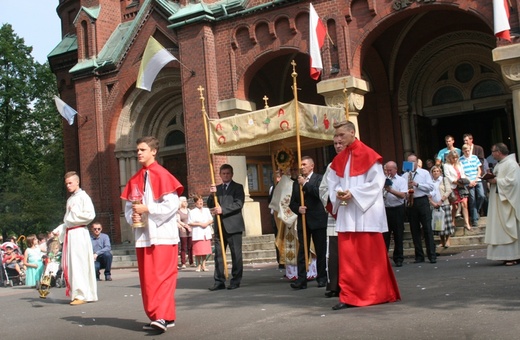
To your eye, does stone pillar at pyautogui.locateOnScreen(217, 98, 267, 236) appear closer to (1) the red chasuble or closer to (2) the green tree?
(1) the red chasuble

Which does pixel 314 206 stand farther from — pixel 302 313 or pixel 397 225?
pixel 397 225

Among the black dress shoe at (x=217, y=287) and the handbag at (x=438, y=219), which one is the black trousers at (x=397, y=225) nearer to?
the handbag at (x=438, y=219)

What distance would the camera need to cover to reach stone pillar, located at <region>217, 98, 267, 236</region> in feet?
65.2

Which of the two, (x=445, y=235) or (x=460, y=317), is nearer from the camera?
(x=460, y=317)

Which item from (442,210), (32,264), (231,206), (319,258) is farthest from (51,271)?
(442,210)

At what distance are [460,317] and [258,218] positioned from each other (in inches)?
550

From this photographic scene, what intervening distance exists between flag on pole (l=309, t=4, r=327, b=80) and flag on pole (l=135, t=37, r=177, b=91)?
13.7ft

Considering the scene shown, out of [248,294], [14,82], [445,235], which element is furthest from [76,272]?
[14,82]

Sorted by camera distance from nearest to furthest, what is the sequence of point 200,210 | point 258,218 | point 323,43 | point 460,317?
point 460,317, point 200,210, point 323,43, point 258,218

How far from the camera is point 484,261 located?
11.8 m

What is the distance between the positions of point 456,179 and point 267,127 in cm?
480

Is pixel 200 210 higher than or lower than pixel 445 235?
higher

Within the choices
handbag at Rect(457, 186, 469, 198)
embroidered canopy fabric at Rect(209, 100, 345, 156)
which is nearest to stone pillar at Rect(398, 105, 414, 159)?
handbag at Rect(457, 186, 469, 198)

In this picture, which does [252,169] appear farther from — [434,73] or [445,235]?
[445,235]
